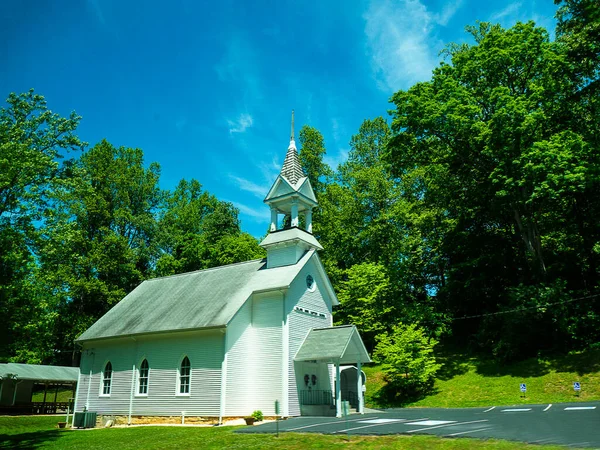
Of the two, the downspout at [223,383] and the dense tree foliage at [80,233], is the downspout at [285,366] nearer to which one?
the downspout at [223,383]

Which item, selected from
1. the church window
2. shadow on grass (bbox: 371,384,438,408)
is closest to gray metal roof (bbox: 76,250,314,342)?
the church window

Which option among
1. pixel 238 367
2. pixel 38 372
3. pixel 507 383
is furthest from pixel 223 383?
pixel 38 372

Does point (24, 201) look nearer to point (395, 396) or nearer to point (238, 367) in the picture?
point (238, 367)

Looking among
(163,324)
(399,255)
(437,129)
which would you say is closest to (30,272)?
(163,324)

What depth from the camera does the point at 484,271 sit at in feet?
131

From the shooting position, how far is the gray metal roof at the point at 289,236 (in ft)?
87.7

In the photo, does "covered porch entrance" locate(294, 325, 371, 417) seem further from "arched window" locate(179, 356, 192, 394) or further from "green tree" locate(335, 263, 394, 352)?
"green tree" locate(335, 263, 394, 352)

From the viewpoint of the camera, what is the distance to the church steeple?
26828 millimetres

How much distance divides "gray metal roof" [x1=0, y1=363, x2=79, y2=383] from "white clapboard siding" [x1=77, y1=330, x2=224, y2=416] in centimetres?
1161

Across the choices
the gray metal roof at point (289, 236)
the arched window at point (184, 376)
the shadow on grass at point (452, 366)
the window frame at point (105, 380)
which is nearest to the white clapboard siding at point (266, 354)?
the arched window at point (184, 376)

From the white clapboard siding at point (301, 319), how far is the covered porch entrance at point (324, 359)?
183mm

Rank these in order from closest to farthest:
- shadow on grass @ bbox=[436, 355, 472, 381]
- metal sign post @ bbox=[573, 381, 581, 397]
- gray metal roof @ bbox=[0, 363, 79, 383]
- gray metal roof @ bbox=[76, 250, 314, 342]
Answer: metal sign post @ bbox=[573, 381, 581, 397] < gray metal roof @ bbox=[76, 250, 314, 342] < shadow on grass @ bbox=[436, 355, 472, 381] < gray metal roof @ bbox=[0, 363, 79, 383]

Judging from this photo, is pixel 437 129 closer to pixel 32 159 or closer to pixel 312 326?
pixel 312 326

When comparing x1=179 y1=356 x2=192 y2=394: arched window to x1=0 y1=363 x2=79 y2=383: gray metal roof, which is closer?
x1=179 y1=356 x2=192 y2=394: arched window
